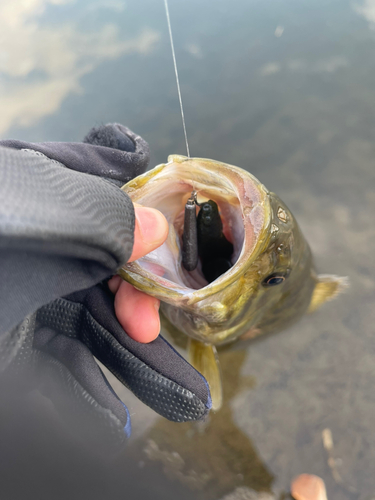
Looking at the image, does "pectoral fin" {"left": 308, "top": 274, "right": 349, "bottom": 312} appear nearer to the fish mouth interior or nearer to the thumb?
the fish mouth interior

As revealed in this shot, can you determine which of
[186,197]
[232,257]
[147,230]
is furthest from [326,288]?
[147,230]

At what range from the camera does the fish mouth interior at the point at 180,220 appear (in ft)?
4.75

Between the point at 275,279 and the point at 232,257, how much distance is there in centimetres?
27

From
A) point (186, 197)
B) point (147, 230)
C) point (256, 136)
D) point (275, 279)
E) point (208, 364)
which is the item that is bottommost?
point (208, 364)

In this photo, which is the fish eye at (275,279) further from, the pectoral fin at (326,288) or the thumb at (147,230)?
the pectoral fin at (326,288)

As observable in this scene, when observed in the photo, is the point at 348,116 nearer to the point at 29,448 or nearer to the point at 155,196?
the point at 155,196

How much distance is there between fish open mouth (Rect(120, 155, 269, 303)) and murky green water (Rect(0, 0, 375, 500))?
96 centimetres

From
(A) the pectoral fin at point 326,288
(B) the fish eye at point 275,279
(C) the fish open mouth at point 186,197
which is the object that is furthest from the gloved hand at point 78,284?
(A) the pectoral fin at point 326,288

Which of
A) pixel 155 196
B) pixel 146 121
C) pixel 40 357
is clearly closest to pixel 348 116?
pixel 146 121

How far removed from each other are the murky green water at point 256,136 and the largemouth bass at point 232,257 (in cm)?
78

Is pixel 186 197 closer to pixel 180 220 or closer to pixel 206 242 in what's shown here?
pixel 180 220

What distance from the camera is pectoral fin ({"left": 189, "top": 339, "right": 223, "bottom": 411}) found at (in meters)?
2.39

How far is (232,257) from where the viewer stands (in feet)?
6.04

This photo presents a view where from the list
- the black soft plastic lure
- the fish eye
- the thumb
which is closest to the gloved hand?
the thumb
